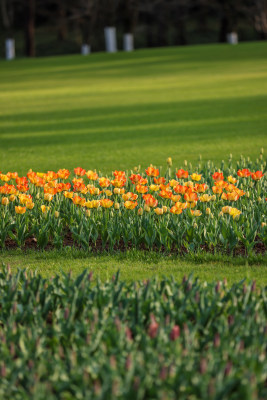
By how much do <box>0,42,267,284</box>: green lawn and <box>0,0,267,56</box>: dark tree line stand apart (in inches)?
501

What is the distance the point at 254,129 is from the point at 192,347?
38.1 feet

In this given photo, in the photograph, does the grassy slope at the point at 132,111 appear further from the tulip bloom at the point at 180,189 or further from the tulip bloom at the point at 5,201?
the tulip bloom at the point at 180,189

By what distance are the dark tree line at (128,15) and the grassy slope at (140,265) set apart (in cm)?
3862

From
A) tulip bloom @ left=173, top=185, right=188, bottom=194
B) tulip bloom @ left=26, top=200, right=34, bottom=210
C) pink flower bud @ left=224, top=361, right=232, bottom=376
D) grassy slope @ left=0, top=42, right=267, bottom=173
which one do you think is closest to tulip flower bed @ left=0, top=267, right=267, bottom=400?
pink flower bud @ left=224, top=361, right=232, bottom=376

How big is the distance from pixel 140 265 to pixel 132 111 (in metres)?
12.8

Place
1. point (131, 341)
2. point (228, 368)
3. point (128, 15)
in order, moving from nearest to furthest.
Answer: point (228, 368), point (131, 341), point (128, 15)

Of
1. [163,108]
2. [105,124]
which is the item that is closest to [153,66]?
[163,108]

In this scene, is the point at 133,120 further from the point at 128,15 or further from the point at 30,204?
the point at 128,15

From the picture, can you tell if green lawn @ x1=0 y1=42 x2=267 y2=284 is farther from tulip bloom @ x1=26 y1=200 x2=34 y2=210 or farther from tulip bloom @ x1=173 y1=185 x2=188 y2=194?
tulip bloom @ x1=173 y1=185 x2=188 y2=194

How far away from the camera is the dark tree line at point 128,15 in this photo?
45469 mm

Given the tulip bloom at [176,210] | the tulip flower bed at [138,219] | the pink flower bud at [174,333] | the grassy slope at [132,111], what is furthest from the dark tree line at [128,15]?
the pink flower bud at [174,333]

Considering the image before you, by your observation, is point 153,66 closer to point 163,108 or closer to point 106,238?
point 163,108

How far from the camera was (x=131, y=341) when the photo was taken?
12.4ft

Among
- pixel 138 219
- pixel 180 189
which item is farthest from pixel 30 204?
pixel 180 189
